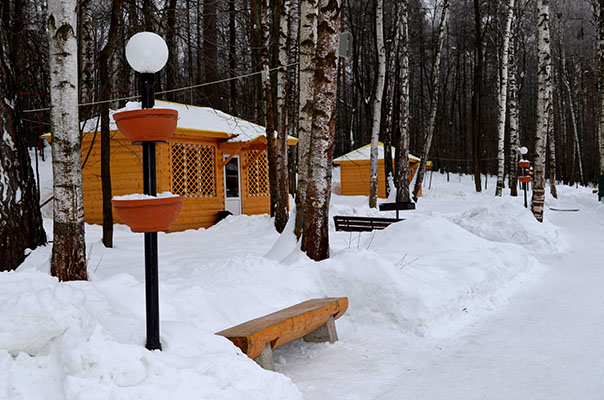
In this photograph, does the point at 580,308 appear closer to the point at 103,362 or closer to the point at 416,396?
the point at 416,396

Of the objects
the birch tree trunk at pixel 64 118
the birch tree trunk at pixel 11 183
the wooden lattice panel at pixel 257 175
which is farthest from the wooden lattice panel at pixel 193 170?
the birch tree trunk at pixel 64 118

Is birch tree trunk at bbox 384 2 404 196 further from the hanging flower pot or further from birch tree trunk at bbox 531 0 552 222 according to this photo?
the hanging flower pot

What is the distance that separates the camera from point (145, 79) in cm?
267

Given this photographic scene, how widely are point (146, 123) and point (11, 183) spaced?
4.22 m

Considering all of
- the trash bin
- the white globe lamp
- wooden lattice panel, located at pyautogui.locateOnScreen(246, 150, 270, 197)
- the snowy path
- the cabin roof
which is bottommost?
the snowy path

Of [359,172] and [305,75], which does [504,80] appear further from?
[305,75]

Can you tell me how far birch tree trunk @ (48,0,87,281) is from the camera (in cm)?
404

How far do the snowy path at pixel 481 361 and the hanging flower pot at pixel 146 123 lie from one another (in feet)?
5.89

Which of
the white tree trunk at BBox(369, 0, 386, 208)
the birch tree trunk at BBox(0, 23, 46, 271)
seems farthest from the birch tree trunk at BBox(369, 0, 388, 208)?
the birch tree trunk at BBox(0, 23, 46, 271)

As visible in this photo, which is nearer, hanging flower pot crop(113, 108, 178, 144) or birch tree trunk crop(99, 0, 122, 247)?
hanging flower pot crop(113, 108, 178, 144)

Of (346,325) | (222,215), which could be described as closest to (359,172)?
(222,215)

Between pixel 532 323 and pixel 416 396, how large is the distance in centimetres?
202

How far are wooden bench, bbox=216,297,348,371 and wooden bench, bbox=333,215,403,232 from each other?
544 cm

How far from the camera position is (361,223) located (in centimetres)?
962
